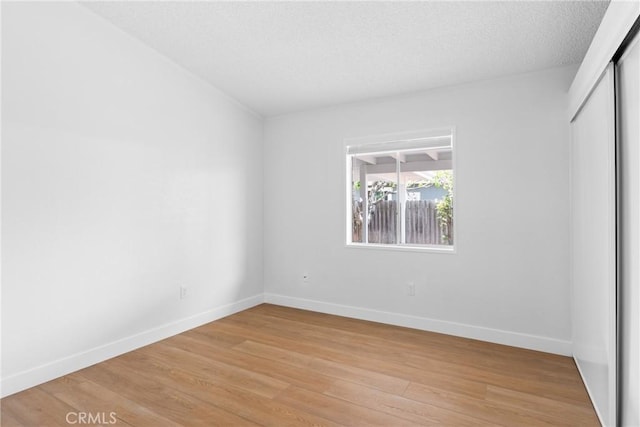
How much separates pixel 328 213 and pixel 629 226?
9.16 ft

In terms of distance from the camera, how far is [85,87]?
8.63ft

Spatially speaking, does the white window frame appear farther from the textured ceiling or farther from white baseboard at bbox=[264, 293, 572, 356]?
white baseboard at bbox=[264, 293, 572, 356]

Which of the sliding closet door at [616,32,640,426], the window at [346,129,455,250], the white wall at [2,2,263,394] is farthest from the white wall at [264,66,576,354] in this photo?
the sliding closet door at [616,32,640,426]

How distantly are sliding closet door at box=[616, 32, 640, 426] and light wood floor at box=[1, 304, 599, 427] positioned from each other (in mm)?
503

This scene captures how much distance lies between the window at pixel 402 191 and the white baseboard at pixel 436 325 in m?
0.73

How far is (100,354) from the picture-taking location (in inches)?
106

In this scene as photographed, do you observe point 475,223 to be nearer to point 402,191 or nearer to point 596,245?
point 402,191

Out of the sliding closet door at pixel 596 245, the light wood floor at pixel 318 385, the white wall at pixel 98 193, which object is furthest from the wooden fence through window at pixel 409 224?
the white wall at pixel 98 193

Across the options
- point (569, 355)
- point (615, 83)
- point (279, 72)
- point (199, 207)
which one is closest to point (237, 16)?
point (279, 72)

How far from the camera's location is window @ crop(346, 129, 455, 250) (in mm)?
3506

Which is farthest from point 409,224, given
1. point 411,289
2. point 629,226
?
point 629,226

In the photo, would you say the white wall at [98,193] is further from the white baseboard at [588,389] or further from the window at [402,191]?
the white baseboard at [588,389]

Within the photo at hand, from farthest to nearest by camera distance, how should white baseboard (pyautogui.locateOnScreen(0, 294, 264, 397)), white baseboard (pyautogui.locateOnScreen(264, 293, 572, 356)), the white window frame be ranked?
the white window frame, white baseboard (pyautogui.locateOnScreen(264, 293, 572, 356)), white baseboard (pyautogui.locateOnScreen(0, 294, 264, 397))

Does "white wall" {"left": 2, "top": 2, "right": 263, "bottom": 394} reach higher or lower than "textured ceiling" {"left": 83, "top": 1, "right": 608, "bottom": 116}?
lower
